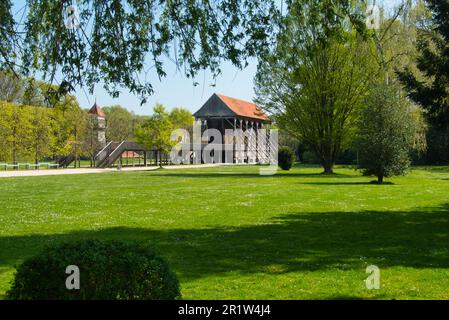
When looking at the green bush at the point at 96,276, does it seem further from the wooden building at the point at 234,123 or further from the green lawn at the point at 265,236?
the wooden building at the point at 234,123

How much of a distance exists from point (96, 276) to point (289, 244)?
754 cm

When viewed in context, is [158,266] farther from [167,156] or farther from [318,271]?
[167,156]

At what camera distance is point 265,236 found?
1234 cm

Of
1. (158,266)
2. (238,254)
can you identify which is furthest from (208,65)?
(158,266)

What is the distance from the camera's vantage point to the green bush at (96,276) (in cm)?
425

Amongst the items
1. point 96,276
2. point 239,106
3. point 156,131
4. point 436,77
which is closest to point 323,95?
point 156,131

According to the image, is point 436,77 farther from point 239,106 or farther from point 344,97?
point 239,106

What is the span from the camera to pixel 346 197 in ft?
73.7

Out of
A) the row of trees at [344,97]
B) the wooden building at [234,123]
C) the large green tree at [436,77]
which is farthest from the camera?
the wooden building at [234,123]

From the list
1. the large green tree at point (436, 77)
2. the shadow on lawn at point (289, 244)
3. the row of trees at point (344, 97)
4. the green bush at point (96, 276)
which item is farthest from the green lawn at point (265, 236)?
the row of trees at point (344, 97)

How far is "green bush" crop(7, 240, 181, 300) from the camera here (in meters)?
4.25

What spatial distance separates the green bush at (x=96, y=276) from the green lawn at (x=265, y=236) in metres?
2.77

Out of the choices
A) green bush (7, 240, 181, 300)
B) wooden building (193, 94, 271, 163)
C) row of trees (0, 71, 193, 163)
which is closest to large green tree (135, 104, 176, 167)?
row of trees (0, 71, 193, 163)

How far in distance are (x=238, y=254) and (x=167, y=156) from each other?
74399mm
